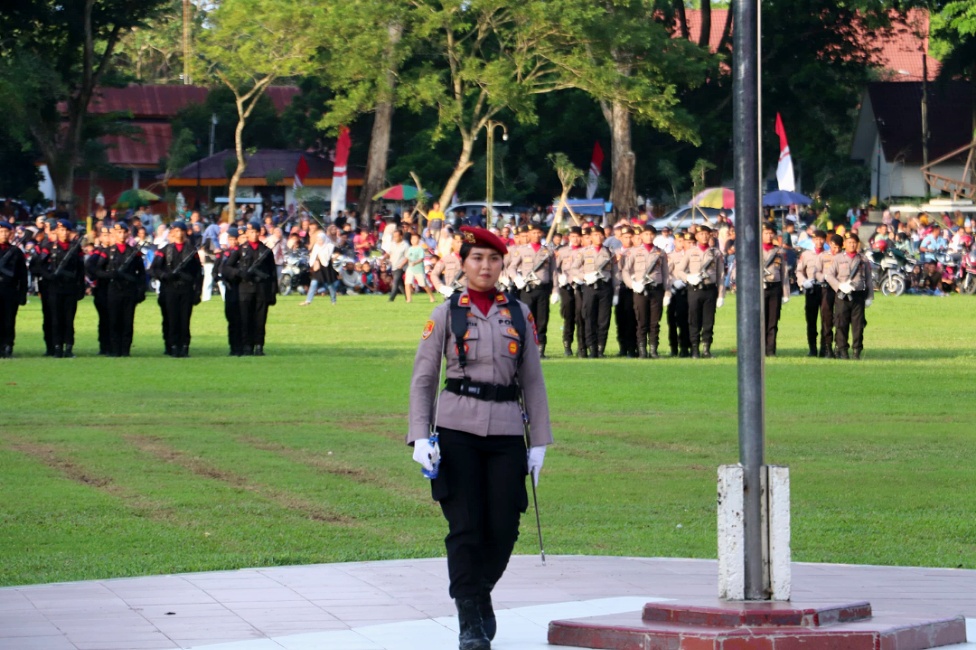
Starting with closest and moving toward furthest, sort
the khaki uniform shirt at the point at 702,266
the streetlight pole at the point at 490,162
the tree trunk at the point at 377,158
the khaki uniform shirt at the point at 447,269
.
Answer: the khaki uniform shirt at the point at 702,266 < the khaki uniform shirt at the point at 447,269 < the streetlight pole at the point at 490,162 < the tree trunk at the point at 377,158

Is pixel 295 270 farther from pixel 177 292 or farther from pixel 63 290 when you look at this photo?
pixel 63 290

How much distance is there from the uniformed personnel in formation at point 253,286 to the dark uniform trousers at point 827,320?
25.6ft

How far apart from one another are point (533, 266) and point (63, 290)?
22.2 ft

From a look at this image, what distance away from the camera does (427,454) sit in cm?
703

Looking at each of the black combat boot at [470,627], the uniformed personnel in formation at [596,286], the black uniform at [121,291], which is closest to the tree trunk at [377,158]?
the uniformed personnel in formation at [596,286]

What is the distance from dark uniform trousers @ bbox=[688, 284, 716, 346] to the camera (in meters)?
25.1

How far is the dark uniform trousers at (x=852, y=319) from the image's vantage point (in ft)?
80.6

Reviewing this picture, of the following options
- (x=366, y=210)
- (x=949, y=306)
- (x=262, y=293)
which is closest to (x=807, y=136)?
(x=366, y=210)

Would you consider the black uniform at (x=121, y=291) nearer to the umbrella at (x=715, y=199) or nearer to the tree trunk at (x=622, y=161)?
the umbrella at (x=715, y=199)

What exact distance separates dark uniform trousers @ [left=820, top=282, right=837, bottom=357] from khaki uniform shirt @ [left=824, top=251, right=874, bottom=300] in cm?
21

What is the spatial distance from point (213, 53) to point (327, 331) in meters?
23.0

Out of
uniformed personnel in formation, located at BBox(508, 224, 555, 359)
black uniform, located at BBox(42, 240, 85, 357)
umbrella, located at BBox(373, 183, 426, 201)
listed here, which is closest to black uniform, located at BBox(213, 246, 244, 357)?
black uniform, located at BBox(42, 240, 85, 357)

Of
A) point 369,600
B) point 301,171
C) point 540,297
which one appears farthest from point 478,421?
point 301,171

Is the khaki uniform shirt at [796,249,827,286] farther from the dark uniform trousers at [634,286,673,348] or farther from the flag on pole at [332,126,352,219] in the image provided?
the flag on pole at [332,126,352,219]
